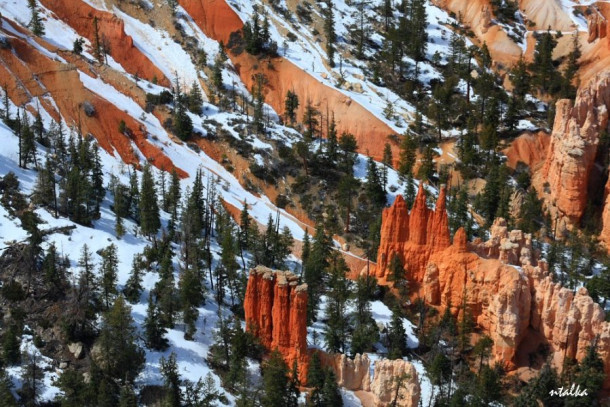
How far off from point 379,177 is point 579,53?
128 feet

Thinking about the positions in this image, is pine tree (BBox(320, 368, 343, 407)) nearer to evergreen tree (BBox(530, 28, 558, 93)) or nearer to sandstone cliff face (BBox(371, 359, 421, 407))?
sandstone cliff face (BBox(371, 359, 421, 407))

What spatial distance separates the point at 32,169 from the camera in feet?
285

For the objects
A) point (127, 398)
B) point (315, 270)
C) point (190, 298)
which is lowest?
point (127, 398)

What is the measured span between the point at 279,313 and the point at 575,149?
136 feet

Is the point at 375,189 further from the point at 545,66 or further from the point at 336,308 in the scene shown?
the point at 545,66

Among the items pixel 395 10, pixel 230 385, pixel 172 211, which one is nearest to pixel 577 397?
pixel 230 385

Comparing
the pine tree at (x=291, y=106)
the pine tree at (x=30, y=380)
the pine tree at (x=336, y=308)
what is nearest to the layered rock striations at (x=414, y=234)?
the pine tree at (x=336, y=308)

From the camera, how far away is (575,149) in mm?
89062

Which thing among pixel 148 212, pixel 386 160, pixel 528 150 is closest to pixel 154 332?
pixel 148 212

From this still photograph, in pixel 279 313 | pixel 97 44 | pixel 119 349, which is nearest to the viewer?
pixel 119 349

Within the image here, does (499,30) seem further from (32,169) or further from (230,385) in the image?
(230,385)

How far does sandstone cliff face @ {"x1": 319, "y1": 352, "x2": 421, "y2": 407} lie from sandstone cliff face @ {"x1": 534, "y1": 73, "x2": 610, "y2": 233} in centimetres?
3625

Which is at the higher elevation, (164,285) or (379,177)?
(379,177)

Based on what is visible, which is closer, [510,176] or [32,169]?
[32,169]
